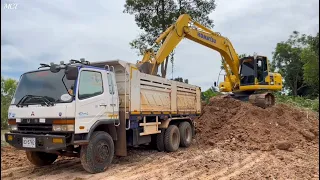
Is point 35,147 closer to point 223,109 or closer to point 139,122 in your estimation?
point 139,122

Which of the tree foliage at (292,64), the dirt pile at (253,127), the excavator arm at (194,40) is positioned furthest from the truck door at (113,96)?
the tree foliage at (292,64)

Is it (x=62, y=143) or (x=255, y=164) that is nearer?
(x=62, y=143)

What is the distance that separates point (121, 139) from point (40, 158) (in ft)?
6.55

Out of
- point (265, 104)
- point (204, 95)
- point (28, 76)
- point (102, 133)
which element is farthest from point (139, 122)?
point (204, 95)

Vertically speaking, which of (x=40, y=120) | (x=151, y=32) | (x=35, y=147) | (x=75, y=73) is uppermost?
(x=151, y=32)

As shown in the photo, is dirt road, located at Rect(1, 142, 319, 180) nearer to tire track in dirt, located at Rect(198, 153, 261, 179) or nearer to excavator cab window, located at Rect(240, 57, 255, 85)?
tire track in dirt, located at Rect(198, 153, 261, 179)

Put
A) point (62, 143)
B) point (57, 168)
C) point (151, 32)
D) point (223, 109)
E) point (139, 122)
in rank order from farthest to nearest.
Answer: point (151, 32), point (223, 109), point (139, 122), point (57, 168), point (62, 143)

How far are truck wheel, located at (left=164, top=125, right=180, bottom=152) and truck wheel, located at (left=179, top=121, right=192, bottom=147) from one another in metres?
0.30

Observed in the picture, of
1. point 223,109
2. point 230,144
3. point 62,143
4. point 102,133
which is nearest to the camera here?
point 62,143

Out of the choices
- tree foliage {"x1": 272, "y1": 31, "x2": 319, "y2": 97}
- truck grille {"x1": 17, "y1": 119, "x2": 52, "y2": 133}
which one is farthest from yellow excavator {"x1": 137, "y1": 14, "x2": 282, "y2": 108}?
tree foliage {"x1": 272, "y1": 31, "x2": 319, "y2": 97}

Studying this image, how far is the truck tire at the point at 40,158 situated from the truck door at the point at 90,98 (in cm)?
181

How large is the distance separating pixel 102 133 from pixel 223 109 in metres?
7.87

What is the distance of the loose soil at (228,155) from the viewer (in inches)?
264

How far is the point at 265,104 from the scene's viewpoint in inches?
553
